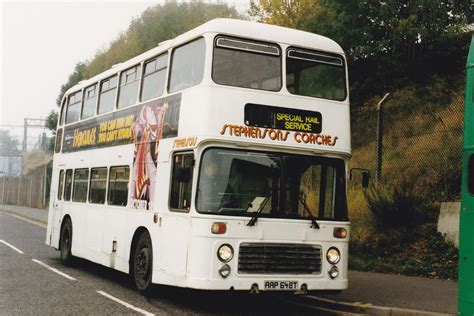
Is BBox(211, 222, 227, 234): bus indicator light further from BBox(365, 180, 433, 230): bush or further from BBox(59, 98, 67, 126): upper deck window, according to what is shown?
BBox(59, 98, 67, 126): upper deck window

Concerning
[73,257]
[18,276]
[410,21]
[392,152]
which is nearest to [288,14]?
[410,21]

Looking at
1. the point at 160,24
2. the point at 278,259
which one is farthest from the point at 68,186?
the point at 160,24

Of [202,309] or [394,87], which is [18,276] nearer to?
[202,309]

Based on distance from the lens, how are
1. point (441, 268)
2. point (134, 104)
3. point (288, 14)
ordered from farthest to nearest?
point (288, 14)
point (441, 268)
point (134, 104)

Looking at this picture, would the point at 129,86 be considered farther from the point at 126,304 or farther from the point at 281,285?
the point at 281,285

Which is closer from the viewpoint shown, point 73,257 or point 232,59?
point 232,59

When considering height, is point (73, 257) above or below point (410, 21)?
below

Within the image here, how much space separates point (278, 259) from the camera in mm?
8758

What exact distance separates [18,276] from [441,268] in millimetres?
8179

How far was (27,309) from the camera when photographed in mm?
8953

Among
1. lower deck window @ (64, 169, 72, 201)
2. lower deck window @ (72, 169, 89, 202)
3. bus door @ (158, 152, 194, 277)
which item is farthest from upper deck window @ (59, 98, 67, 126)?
bus door @ (158, 152, 194, 277)

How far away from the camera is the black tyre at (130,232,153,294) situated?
33.1ft

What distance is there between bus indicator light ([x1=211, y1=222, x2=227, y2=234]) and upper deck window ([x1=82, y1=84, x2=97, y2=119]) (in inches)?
251

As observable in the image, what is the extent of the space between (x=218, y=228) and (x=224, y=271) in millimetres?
→ 572
